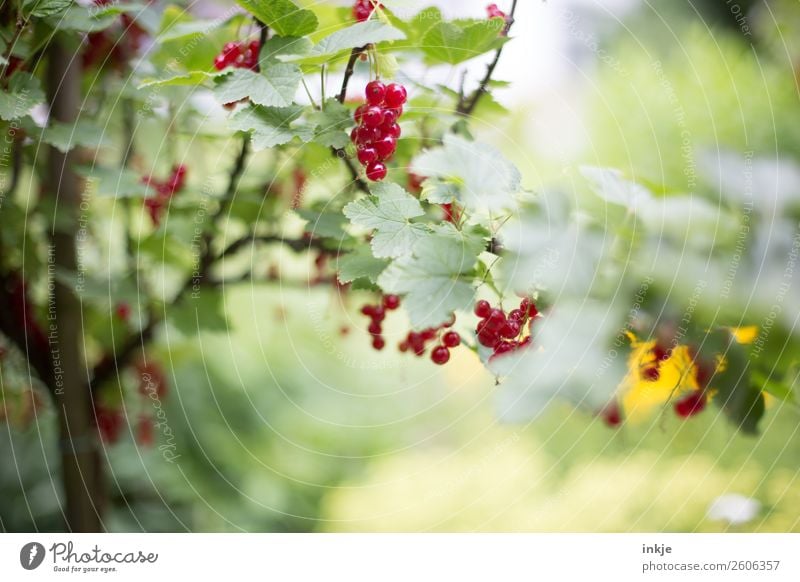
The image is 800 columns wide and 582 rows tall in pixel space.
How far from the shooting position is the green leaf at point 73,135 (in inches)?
14.4

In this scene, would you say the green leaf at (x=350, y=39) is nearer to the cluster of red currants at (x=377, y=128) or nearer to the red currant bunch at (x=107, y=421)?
the cluster of red currants at (x=377, y=128)

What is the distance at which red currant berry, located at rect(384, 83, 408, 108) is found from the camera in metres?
0.30

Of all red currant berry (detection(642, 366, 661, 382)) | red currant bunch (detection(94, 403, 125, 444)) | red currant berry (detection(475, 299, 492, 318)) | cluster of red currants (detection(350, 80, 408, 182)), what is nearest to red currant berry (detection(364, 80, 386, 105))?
cluster of red currants (detection(350, 80, 408, 182))

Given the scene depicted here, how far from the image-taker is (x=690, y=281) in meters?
0.34

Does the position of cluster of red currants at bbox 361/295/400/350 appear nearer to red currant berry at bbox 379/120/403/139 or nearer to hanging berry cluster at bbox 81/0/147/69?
red currant berry at bbox 379/120/403/139

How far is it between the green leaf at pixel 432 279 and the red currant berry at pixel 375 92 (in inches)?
2.6

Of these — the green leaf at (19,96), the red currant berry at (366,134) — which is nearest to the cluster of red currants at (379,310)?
the red currant berry at (366,134)

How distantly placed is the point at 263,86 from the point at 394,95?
0.19ft

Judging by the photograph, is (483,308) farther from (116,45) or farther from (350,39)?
(116,45)

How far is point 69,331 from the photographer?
506 millimetres

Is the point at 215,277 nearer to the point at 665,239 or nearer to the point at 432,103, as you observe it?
the point at 432,103

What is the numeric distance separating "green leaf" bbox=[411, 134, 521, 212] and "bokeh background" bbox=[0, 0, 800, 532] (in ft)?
0.21

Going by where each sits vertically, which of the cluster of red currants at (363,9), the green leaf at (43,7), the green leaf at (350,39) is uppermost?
the green leaf at (43,7)

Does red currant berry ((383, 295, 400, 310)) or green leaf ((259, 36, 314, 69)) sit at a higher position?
green leaf ((259, 36, 314, 69))
